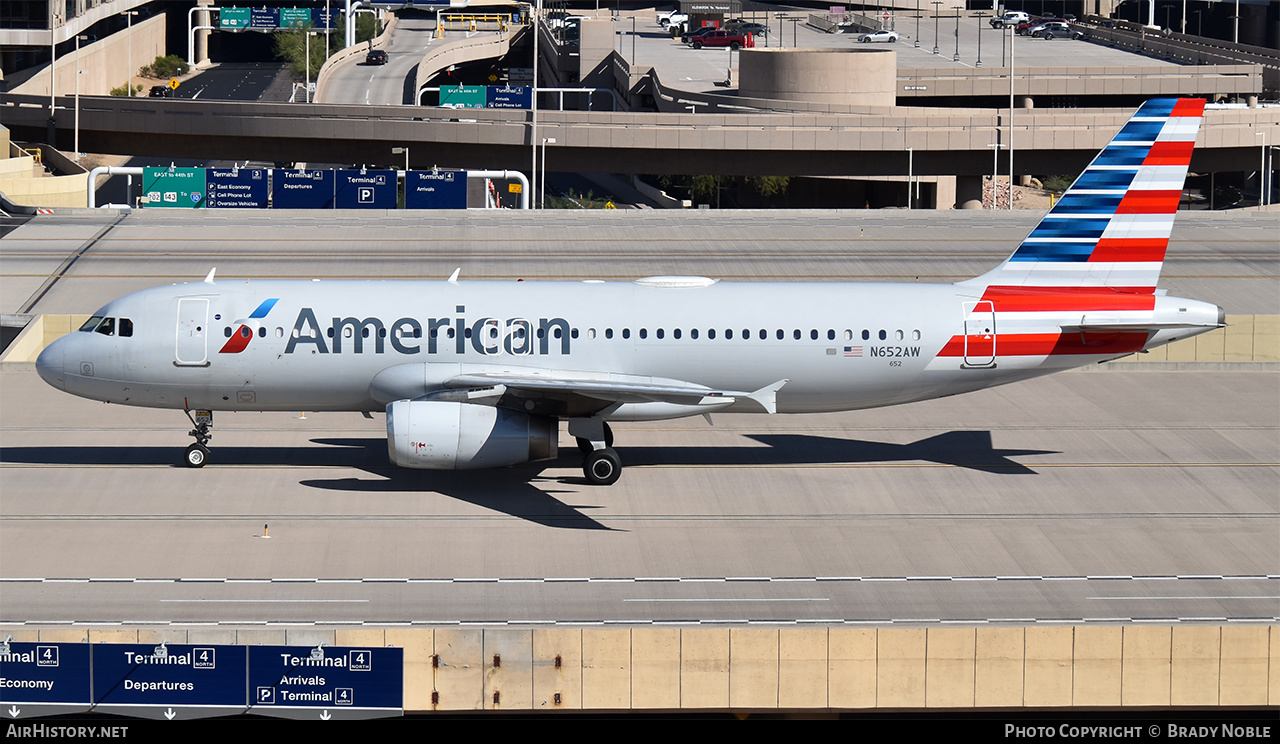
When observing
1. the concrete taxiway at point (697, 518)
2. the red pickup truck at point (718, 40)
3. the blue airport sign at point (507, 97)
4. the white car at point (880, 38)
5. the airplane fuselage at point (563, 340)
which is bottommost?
the concrete taxiway at point (697, 518)

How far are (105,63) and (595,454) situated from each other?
137176 mm

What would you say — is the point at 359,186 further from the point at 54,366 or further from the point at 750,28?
the point at 750,28

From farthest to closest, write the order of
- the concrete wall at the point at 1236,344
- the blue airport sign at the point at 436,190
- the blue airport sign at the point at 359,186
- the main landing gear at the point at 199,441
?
1. the blue airport sign at the point at 359,186
2. the blue airport sign at the point at 436,190
3. the concrete wall at the point at 1236,344
4. the main landing gear at the point at 199,441

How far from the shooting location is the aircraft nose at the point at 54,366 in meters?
35.7

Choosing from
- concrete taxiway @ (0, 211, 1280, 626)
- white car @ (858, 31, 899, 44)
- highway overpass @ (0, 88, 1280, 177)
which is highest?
white car @ (858, 31, 899, 44)

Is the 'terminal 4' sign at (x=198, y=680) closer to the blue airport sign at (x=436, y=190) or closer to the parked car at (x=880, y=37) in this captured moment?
the blue airport sign at (x=436, y=190)

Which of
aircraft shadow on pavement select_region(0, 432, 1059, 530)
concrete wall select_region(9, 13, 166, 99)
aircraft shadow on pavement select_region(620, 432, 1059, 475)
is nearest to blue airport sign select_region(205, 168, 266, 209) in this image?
concrete wall select_region(9, 13, 166, 99)

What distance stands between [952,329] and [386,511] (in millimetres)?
14053

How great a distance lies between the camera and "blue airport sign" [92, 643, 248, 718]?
84.4 ft

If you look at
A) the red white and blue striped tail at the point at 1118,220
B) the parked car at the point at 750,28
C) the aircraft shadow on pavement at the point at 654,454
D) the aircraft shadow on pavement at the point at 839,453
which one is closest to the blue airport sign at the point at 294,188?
the aircraft shadow on pavement at the point at 654,454

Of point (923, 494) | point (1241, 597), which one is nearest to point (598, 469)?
point (923, 494)

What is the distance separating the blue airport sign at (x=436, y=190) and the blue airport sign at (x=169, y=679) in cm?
6088

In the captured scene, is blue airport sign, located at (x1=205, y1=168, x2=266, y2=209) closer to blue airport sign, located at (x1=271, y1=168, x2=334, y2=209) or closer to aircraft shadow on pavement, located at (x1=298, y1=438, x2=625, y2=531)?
blue airport sign, located at (x1=271, y1=168, x2=334, y2=209)

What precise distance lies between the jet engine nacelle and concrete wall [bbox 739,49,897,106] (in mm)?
80325
